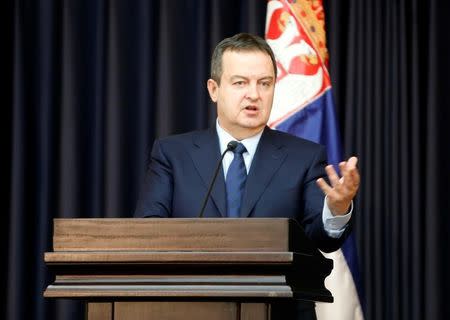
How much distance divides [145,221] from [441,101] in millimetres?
3371

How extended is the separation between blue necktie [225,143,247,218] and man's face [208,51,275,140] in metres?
0.15

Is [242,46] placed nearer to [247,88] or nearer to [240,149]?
[247,88]

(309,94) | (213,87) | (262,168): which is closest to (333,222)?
(262,168)

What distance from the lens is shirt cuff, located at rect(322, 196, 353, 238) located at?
2396 mm

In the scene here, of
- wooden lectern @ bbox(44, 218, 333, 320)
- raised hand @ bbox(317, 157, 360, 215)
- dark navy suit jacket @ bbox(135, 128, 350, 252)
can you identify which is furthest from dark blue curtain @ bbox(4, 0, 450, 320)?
wooden lectern @ bbox(44, 218, 333, 320)

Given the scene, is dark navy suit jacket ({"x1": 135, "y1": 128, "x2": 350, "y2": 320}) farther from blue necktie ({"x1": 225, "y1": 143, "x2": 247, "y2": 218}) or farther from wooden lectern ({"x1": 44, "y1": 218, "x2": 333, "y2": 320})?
wooden lectern ({"x1": 44, "y1": 218, "x2": 333, "y2": 320})

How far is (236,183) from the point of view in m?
2.72

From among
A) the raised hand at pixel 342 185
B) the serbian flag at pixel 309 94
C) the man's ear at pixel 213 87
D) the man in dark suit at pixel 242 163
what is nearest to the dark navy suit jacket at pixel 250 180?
the man in dark suit at pixel 242 163

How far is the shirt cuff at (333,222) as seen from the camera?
2.40 m

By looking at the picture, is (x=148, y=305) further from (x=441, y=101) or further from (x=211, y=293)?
(x=441, y=101)

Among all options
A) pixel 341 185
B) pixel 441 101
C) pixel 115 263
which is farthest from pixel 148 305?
pixel 441 101

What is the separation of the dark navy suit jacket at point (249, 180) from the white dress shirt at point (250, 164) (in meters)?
0.03

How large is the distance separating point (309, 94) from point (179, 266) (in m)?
2.47

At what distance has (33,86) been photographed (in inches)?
202
